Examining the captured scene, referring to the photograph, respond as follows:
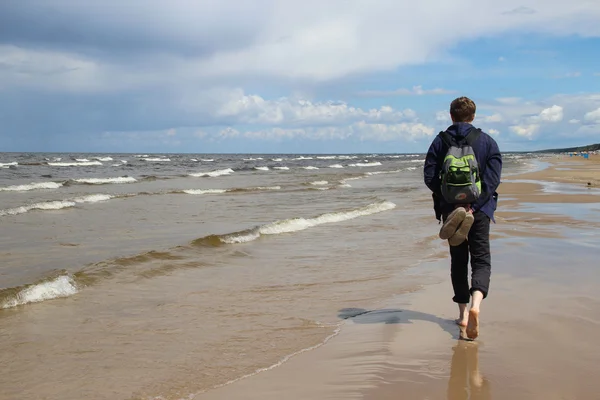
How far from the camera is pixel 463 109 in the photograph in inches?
175

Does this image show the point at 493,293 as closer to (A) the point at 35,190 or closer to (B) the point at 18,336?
(B) the point at 18,336

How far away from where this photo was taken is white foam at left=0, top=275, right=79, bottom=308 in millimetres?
5930

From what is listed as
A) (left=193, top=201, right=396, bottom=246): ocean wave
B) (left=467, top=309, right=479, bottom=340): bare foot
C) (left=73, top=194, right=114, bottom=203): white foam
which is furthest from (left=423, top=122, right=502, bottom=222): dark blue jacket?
(left=73, top=194, right=114, bottom=203): white foam

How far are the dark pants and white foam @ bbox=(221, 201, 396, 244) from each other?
19.6ft

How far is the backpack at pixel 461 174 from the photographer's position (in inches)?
166

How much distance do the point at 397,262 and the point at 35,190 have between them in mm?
21412

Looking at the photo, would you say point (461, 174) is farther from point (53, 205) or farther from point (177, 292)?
point (53, 205)

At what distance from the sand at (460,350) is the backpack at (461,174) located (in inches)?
45.8

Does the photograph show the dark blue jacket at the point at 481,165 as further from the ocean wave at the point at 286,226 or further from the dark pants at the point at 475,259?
the ocean wave at the point at 286,226

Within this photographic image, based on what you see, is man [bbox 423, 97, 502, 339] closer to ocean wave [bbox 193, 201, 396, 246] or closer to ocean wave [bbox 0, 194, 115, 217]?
ocean wave [bbox 193, 201, 396, 246]

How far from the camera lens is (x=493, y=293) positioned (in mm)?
5711

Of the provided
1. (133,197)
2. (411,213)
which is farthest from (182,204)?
(411,213)

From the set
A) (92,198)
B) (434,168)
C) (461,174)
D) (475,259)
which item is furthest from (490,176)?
(92,198)

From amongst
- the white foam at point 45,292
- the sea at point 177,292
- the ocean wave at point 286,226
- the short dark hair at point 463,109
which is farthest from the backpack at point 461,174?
the ocean wave at point 286,226
